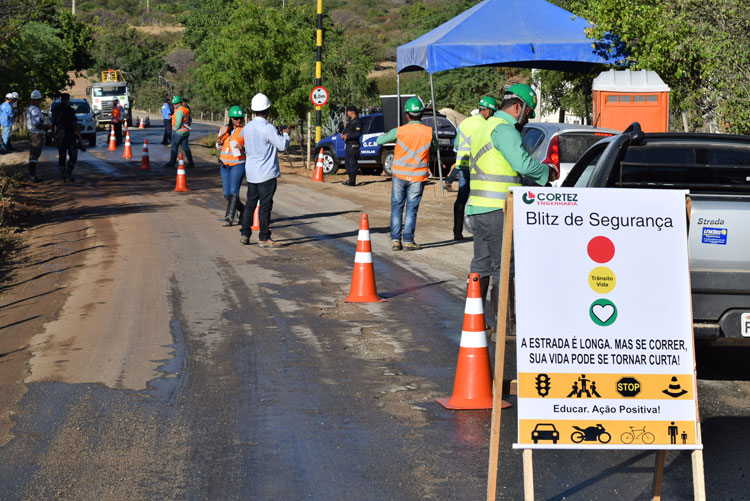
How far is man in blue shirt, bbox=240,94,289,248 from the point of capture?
13.4 m

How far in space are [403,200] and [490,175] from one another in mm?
5465

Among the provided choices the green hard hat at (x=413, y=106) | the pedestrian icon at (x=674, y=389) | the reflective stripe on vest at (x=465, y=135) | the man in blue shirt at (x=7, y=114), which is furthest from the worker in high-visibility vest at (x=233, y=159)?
the man in blue shirt at (x=7, y=114)

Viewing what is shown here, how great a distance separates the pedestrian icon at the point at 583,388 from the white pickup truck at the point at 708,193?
5.66 ft

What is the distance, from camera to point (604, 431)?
15.3 feet

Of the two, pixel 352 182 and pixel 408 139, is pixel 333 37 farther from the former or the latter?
pixel 408 139

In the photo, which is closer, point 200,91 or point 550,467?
point 550,467

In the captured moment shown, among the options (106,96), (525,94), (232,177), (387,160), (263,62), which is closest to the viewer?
(525,94)

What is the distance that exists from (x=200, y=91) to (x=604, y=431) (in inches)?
1477

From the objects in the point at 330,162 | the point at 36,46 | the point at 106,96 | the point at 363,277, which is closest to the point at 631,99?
the point at 330,162

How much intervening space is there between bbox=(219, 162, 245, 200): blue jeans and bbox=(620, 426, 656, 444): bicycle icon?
37.2 ft

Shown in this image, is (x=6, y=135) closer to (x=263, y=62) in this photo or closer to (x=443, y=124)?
(x=263, y=62)

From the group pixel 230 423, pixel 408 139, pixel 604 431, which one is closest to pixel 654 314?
pixel 604 431

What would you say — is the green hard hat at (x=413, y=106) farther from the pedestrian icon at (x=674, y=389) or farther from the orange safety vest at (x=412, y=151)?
the pedestrian icon at (x=674, y=389)

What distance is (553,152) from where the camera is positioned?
14.1 metres
